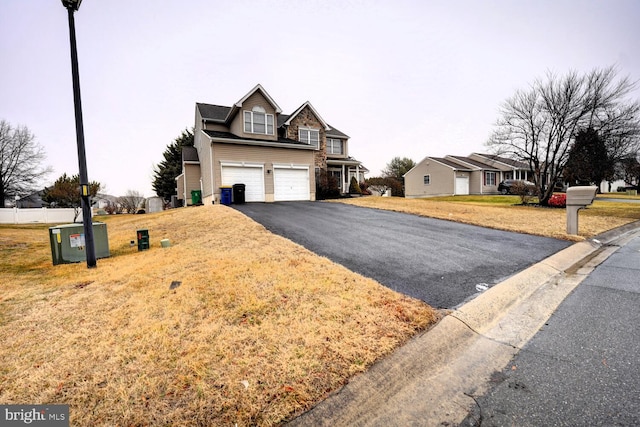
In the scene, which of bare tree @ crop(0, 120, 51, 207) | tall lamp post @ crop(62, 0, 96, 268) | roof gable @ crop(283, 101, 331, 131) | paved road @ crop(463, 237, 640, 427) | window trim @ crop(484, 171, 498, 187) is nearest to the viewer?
paved road @ crop(463, 237, 640, 427)

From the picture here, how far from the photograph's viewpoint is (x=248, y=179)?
17.6 m

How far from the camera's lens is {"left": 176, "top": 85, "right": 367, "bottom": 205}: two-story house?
55.8ft

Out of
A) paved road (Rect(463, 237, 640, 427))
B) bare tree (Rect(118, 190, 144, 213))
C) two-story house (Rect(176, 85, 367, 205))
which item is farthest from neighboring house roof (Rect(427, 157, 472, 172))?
bare tree (Rect(118, 190, 144, 213))

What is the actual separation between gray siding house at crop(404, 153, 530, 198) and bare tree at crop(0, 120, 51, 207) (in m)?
48.1

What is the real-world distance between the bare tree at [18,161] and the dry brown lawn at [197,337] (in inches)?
1523

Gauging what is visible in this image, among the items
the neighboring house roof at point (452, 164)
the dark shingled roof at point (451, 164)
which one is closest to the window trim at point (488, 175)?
the neighboring house roof at point (452, 164)

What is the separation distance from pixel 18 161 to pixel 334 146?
119 ft

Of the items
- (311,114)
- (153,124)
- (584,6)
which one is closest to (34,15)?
(311,114)

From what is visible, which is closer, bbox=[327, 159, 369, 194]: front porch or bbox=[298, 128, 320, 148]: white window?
bbox=[298, 128, 320, 148]: white window

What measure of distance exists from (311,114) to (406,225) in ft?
57.3

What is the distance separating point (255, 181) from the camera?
17766 mm

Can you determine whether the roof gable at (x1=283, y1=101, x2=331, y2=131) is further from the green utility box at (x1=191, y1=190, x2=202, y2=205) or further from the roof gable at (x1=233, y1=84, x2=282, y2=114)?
the green utility box at (x1=191, y1=190, x2=202, y2=205)

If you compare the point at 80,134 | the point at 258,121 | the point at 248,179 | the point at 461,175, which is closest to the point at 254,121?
the point at 258,121

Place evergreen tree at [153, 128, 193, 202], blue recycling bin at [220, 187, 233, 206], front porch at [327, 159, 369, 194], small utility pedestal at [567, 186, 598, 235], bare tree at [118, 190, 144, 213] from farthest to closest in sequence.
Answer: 1. evergreen tree at [153, 128, 193, 202]
2. bare tree at [118, 190, 144, 213]
3. front porch at [327, 159, 369, 194]
4. blue recycling bin at [220, 187, 233, 206]
5. small utility pedestal at [567, 186, 598, 235]
